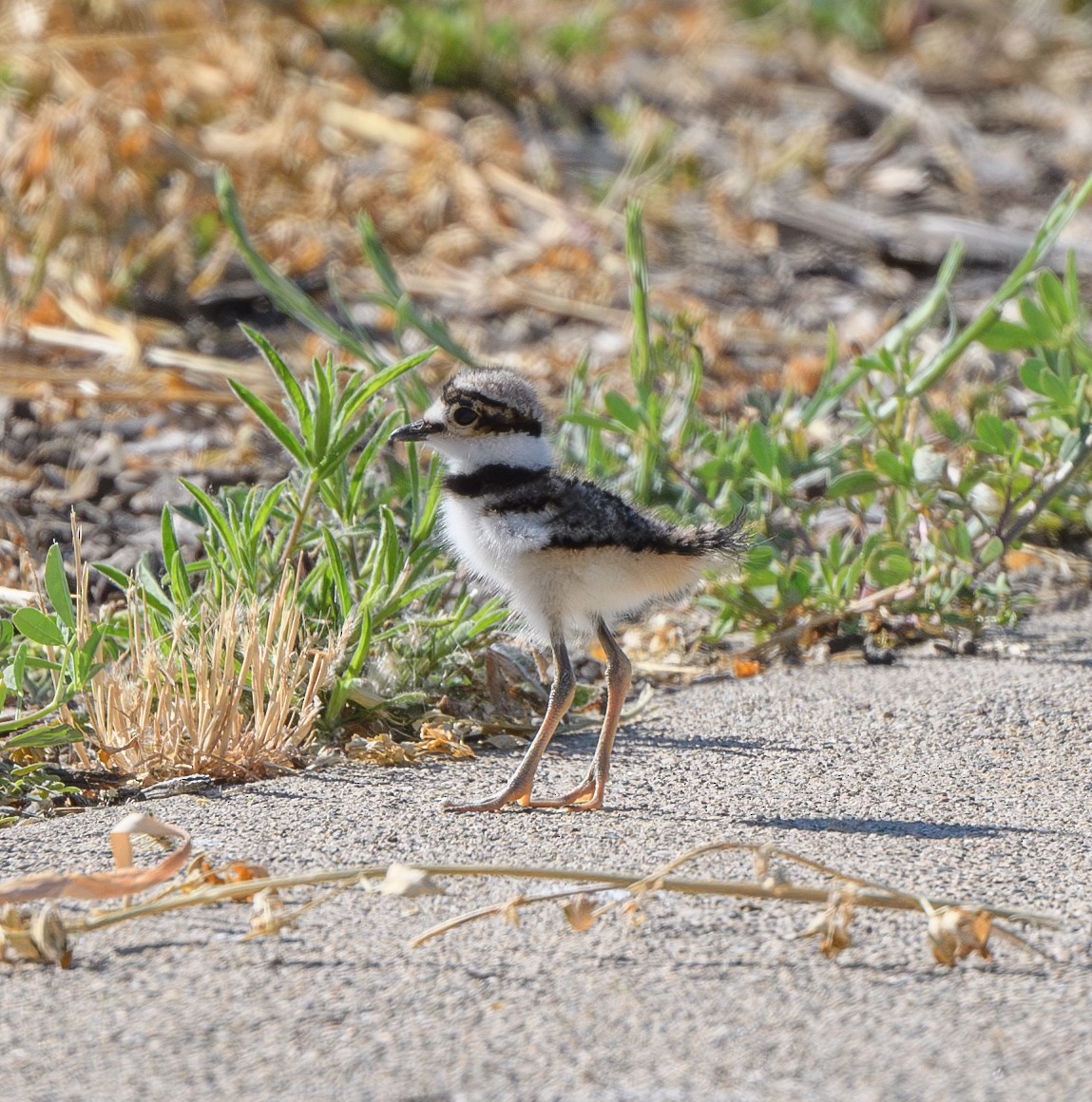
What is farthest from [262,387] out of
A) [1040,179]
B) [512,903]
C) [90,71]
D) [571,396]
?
[1040,179]

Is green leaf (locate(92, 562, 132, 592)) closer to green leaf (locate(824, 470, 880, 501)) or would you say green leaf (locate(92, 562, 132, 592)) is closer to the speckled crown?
the speckled crown

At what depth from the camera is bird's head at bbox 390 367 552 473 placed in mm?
3818

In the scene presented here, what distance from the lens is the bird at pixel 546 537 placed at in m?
3.68

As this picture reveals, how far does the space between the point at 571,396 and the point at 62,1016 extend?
9.50 feet

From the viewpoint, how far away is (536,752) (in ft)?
11.7

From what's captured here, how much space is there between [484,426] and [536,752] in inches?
30.6

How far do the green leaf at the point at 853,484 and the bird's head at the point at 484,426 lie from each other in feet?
3.50

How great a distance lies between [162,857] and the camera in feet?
10.3

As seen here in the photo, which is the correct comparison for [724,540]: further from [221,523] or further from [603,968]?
[603,968]

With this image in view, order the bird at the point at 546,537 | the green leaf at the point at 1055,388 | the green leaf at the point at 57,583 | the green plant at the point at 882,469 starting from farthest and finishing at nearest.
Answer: the green plant at the point at 882,469 < the green leaf at the point at 1055,388 < the bird at the point at 546,537 < the green leaf at the point at 57,583

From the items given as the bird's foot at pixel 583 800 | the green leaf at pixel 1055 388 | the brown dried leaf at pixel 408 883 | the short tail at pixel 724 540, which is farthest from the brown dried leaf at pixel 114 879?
the green leaf at pixel 1055 388

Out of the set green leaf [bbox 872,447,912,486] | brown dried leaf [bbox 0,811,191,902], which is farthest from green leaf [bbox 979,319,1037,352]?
brown dried leaf [bbox 0,811,191,902]

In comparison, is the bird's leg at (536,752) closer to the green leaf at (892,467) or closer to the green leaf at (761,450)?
the green leaf at (761,450)

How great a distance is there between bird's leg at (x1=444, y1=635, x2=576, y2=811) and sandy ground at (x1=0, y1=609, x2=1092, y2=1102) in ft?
0.29
